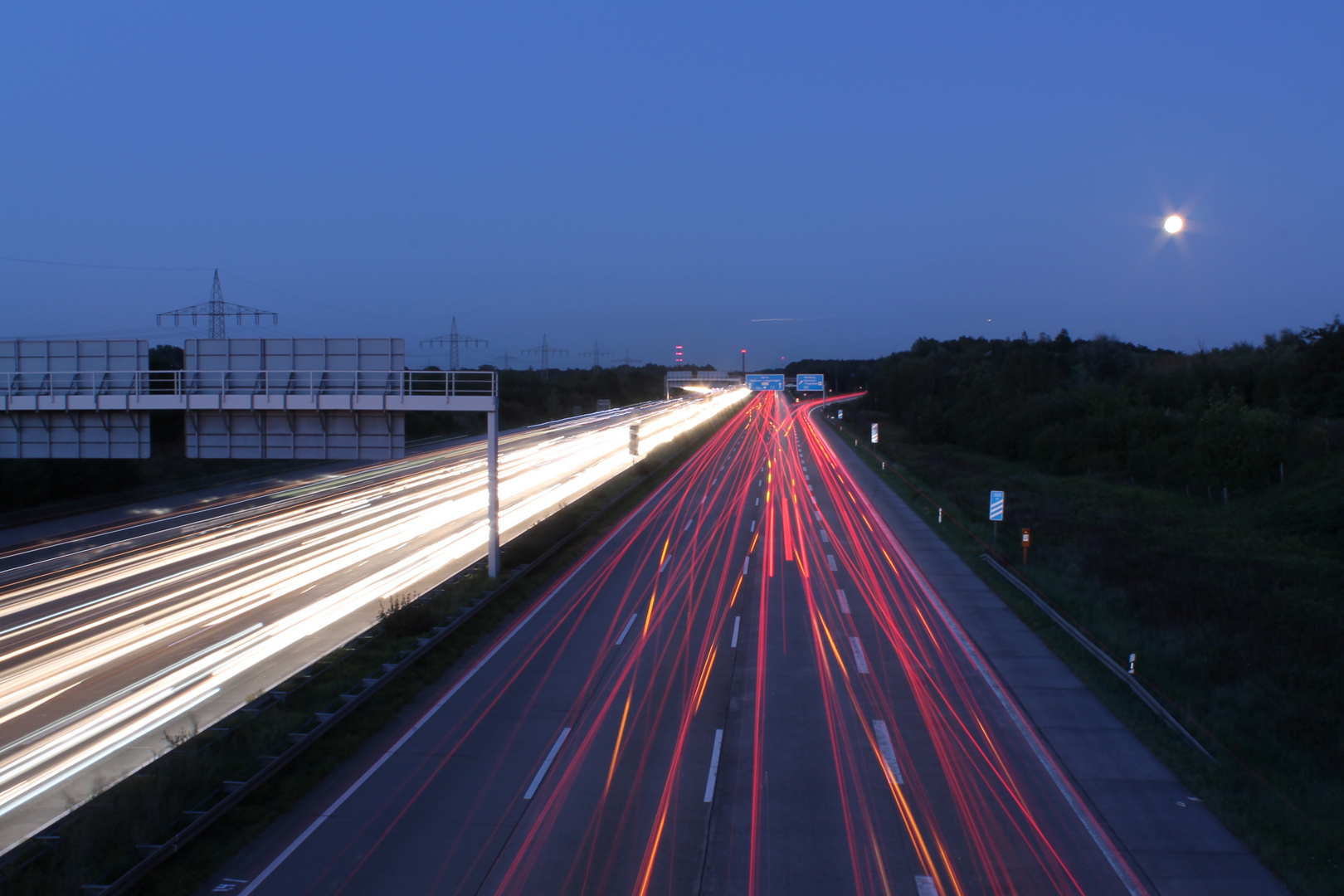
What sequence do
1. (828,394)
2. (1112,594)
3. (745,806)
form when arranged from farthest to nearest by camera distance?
1. (828,394)
2. (1112,594)
3. (745,806)

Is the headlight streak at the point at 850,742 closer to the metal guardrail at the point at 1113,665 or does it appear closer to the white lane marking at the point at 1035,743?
the white lane marking at the point at 1035,743

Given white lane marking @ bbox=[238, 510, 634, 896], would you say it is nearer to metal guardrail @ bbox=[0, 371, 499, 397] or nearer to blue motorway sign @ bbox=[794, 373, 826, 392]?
metal guardrail @ bbox=[0, 371, 499, 397]

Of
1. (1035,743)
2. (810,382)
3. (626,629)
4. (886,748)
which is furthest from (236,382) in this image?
(810,382)

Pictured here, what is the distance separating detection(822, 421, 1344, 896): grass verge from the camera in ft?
33.5

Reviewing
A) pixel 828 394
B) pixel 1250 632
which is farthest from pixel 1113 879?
pixel 828 394

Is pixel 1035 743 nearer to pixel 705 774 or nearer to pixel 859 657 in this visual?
pixel 859 657

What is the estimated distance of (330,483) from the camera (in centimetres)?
4097

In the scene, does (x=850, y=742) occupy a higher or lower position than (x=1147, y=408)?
lower

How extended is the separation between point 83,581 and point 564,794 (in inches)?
728

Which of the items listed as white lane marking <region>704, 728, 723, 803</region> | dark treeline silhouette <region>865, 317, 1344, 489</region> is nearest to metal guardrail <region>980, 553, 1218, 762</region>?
white lane marking <region>704, 728, 723, 803</region>

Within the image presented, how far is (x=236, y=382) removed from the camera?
21.5 meters

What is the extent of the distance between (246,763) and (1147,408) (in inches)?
2413

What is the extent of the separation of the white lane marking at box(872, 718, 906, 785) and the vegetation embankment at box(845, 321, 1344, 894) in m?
3.77

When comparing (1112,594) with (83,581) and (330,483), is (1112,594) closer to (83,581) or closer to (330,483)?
(83,581)
